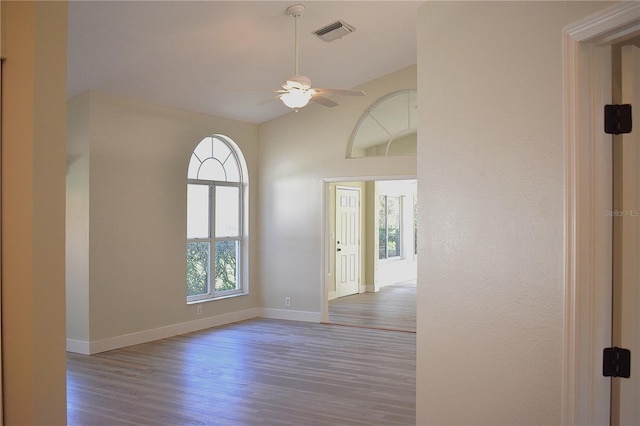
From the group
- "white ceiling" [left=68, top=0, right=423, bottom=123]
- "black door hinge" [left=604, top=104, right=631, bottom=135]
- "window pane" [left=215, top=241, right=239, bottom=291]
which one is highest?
"white ceiling" [left=68, top=0, right=423, bottom=123]

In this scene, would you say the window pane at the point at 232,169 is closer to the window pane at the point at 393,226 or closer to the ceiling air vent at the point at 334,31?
the ceiling air vent at the point at 334,31

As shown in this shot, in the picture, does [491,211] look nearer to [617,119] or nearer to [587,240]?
[587,240]

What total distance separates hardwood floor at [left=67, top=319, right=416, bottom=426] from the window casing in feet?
17.1

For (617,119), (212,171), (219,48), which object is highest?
A: (219,48)

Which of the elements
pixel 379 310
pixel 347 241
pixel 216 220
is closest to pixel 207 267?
pixel 216 220

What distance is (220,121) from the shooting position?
7625 mm

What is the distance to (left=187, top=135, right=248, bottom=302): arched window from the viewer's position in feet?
24.1

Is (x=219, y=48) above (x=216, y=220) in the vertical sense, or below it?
above

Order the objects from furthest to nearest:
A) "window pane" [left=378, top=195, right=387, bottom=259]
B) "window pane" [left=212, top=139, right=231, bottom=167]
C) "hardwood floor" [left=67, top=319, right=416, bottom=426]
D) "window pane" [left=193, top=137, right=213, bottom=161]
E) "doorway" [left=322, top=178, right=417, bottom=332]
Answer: "window pane" [left=378, top=195, right=387, bottom=259]
"doorway" [left=322, top=178, right=417, bottom=332]
"window pane" [left=212, top=139, right=231, bottom=167]
"window pane" [left=193, top=137, right=213, bottom=161]
"hardwood floor" [left=67, top=319, right=416, bottom=426]

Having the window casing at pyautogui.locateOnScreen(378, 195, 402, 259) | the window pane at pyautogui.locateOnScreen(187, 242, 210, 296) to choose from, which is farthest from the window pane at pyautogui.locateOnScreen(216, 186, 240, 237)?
the window casing at pyautogui.locateOnScreen(378, 195, 402, 259)

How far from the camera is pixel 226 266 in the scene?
26.0 ft

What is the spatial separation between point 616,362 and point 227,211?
662 cm

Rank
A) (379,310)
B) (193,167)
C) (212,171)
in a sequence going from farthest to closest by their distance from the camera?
(379,310), (212,171), (193,167)

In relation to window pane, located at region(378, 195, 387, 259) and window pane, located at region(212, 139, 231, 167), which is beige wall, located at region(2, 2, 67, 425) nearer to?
window pane, located at region(212, 139, 231, 167)
